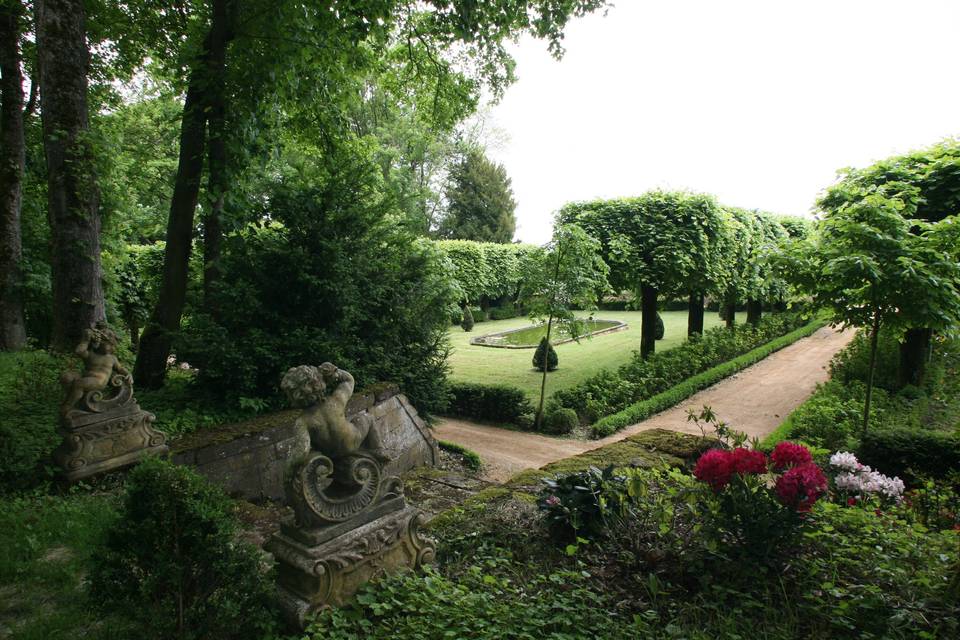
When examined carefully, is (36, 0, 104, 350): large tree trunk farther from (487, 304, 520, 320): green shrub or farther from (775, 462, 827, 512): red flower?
(487, 304, 520, 320): green shrub

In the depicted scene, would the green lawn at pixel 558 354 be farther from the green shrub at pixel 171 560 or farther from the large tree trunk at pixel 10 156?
the green shrub at pixel 171 560

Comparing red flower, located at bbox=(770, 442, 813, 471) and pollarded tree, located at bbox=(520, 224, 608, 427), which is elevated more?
pollarded tree, located at bbox=(520, 224, 608, 427)

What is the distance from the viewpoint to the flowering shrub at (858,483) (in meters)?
4.55

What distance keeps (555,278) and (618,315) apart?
891 inches

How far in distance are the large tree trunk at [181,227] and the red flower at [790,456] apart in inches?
308

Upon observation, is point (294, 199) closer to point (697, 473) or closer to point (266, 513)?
point (266, 513)

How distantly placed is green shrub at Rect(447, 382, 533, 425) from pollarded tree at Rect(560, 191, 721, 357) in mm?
4541

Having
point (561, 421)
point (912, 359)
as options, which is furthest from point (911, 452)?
point (561, 421)

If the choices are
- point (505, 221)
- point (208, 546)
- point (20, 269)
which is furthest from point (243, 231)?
point (505, 221)

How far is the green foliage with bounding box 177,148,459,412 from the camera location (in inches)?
278

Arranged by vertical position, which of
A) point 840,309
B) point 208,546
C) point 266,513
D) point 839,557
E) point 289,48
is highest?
point 289,48

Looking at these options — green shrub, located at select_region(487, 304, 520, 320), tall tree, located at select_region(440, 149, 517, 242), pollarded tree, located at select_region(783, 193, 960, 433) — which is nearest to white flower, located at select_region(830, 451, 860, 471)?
pollarded tree, located at select_region(783, 193, 960, 433)

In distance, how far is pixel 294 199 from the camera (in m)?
7.74

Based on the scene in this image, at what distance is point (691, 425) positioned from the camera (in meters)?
10.9
